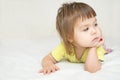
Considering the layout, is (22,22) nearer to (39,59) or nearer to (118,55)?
(39,59)

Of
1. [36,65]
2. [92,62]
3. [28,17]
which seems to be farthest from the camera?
[28,17]

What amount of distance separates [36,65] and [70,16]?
0.31 metres

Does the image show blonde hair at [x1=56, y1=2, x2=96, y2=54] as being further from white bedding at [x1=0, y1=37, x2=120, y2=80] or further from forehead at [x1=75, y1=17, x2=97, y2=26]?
white bedding at [x1=0, y1=37, x2=120, y2=80]

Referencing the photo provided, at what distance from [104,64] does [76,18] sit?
265 millimetres

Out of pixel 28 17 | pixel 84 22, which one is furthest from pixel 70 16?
pixel 28 17

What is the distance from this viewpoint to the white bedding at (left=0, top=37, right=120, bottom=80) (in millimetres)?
1287

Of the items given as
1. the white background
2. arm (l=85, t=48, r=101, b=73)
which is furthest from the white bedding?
the white background

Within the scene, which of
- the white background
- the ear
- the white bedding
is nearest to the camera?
the white bedding

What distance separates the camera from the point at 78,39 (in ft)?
4.52

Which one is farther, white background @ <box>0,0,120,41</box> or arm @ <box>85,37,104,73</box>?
white background @ <box>0,0,120,41</box>

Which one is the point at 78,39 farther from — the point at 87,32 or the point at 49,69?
the point at 49,69

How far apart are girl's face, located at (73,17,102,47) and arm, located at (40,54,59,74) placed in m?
0.19

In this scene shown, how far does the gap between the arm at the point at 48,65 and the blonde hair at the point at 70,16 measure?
0.32 feet

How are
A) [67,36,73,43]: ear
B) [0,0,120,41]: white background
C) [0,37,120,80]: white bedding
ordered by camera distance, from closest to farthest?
1. [0,37,120,80]: white bedding
2. [67,36,73,43]: ear
3. [0,0,120,41]: white background
